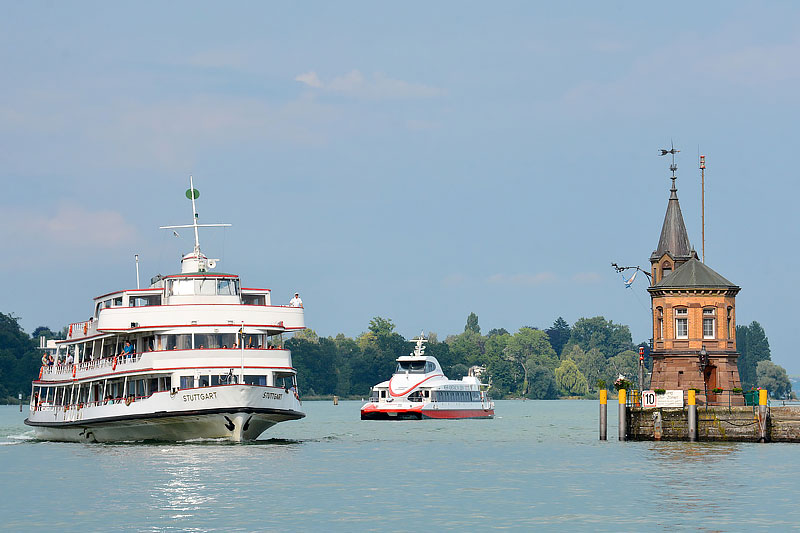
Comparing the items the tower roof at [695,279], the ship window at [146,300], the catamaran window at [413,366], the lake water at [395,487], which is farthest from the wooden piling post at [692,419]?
the catamaran window at [413,366]

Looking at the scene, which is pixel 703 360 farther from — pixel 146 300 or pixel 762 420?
pixel 146 300

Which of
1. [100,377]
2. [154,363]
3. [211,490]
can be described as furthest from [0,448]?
[211,490]

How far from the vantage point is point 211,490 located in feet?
152

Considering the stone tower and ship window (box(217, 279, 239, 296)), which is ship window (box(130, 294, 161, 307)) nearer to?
ship window (box(217, 279, 239, 296))

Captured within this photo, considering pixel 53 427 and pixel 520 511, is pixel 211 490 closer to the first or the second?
pixel 520 511

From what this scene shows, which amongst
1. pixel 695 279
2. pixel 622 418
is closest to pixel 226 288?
pixel 622 418

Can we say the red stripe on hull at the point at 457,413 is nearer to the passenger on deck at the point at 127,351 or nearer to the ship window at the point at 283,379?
the ship window at the point at 283,379

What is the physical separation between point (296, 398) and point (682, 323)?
2495 cm

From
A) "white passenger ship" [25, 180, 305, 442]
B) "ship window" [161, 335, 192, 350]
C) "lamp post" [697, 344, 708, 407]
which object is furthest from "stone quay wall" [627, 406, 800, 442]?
"ship window" [161, 335, 192, 350]

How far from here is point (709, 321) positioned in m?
74.9

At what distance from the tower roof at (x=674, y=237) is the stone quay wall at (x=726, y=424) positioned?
20533 mm

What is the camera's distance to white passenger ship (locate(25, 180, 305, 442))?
61969 millimetres

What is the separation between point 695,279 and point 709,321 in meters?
2.69

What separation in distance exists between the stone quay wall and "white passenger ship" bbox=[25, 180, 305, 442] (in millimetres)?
19797
